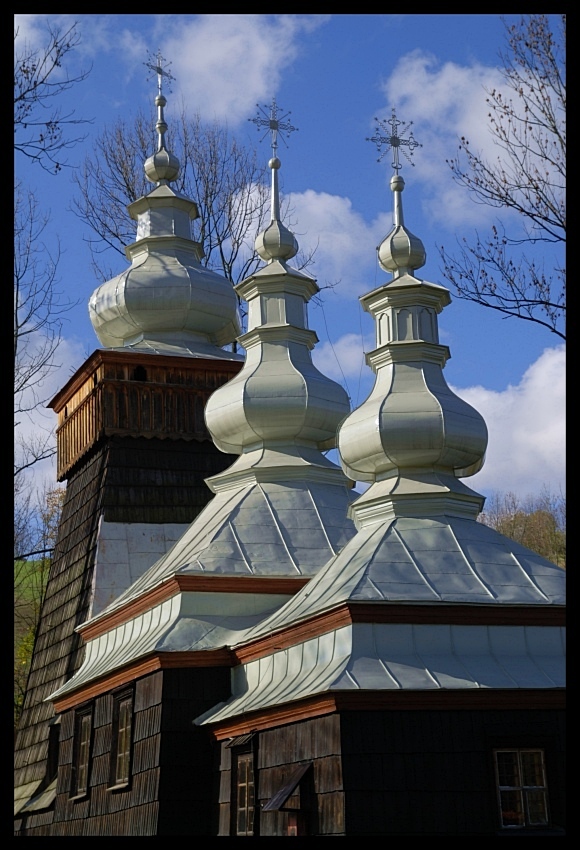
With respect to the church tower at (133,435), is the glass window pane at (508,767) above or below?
below

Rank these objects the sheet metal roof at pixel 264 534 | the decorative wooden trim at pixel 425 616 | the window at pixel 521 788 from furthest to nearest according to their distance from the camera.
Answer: the sheet metal roof at pixel 264 534
the decorative wooden trim at pixel 425 616
the window at pixel 521 788

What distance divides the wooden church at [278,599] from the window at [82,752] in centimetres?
4

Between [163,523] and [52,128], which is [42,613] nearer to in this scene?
[163,523]

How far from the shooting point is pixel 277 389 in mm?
20594

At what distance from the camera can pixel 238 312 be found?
26.4 m

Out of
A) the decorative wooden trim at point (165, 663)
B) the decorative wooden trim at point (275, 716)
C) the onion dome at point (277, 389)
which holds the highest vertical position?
the onion dome at point (277, 389)

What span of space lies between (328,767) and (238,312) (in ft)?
44.7

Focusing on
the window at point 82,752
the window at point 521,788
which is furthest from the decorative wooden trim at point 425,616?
the window at point 82,752

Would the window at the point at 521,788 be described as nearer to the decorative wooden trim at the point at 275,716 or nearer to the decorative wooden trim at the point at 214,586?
the decorative wooden trim at the point at 275,716

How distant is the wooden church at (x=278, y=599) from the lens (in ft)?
46.2

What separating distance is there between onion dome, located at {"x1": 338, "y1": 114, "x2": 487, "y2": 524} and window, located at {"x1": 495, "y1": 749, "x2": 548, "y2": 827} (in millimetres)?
3683

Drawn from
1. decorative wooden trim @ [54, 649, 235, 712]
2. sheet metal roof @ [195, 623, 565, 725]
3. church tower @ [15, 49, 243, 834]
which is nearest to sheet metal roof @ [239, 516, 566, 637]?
sheet metal roof @ [195, 623, 565, 725]

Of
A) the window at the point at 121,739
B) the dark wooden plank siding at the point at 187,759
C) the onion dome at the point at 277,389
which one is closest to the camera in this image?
the dark wooden plank siding at the point at 187,759

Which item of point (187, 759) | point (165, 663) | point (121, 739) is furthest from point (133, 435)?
point (187, 759)
